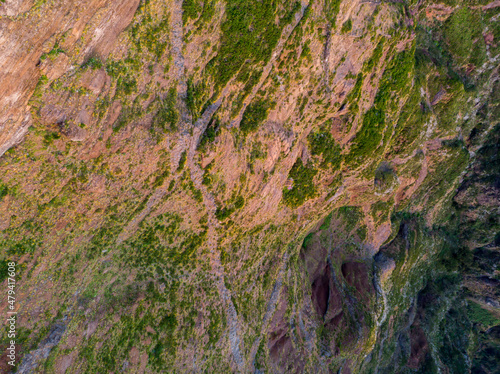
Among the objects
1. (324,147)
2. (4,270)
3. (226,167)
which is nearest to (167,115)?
(226,167)

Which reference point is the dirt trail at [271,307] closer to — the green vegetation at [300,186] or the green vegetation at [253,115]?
the green vegetation at [300,186]

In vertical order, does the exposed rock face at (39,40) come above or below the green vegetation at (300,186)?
above

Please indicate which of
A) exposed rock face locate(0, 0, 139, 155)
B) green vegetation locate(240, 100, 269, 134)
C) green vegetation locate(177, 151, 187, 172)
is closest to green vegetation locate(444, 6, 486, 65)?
green vegetation locate(240, 100, 269, 134)

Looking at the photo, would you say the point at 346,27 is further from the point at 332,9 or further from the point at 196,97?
the point at 196,97

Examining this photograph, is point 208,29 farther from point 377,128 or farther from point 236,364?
point 236,364

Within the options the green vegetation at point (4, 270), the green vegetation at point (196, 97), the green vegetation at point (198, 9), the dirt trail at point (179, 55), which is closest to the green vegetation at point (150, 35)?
the dirt trail at point (179, 55)

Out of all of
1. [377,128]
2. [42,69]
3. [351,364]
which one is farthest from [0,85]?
[351,364]

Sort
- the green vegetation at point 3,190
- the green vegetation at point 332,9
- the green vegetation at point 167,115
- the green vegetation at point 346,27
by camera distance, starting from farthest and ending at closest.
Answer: the green vegetation at point 346,27 < the green vegetation at point 332,9 < the green vegetation at point 167,115 < the green vegetation at point 3,190
